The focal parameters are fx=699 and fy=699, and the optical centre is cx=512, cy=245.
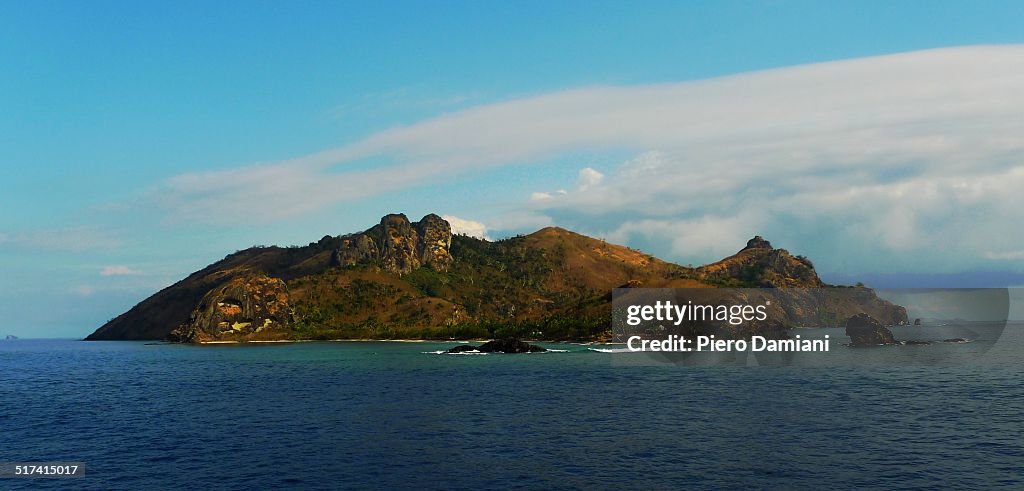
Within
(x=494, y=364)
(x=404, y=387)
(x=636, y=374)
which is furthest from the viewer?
(x=494, y=364)

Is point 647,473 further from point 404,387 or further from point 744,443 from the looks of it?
point 404,387

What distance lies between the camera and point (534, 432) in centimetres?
7394

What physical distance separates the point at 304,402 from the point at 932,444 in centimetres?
7857

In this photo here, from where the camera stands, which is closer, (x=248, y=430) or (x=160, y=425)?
(x=248, y=430)

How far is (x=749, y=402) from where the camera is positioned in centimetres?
9631

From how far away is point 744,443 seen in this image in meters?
66.3

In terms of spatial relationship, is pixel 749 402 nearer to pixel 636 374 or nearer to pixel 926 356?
pixel 636 374

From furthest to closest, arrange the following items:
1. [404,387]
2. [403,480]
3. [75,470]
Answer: [404,387] → [75,470] → [403,480]

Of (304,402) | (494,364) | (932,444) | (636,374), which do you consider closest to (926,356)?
(636,374)

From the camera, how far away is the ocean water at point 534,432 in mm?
54094

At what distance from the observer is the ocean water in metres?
54.1

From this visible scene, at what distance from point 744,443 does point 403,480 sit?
1302 inches

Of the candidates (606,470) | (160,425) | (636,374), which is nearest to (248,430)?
(160,425)

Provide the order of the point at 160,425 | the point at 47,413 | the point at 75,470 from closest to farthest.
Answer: the point at 75,470 → the point at 160,425 → the point at 47,413
